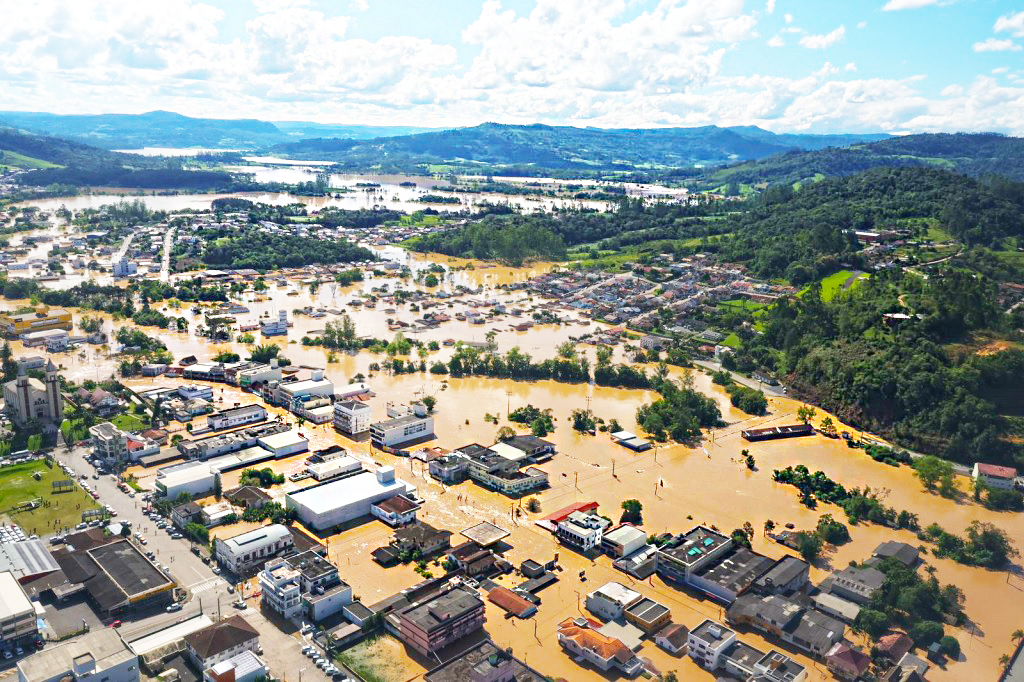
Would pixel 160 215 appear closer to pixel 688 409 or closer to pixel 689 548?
pixel 688 409

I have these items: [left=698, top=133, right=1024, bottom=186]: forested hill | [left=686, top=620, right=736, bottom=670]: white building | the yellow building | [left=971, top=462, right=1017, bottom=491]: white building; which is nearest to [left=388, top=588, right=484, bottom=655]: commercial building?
[left=686, top=620, right=736, bottom=670]: white building

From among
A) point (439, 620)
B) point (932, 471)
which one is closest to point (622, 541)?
point (439, 620)

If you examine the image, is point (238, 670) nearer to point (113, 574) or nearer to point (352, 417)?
point (113, 574)

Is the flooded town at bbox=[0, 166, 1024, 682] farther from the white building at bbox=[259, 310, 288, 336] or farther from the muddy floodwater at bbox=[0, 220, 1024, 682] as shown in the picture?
the white building at bbox=[259, 310, 288, 336]

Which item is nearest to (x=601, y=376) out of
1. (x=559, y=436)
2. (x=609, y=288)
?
(x=559, y=436)

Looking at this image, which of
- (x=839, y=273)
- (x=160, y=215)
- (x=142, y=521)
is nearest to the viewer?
(x=142, y=521)

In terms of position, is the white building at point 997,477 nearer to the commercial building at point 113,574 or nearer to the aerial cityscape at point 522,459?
the aerial cityscape at point 522,459

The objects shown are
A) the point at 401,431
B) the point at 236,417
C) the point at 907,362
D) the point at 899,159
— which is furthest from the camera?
the point at 899,159
